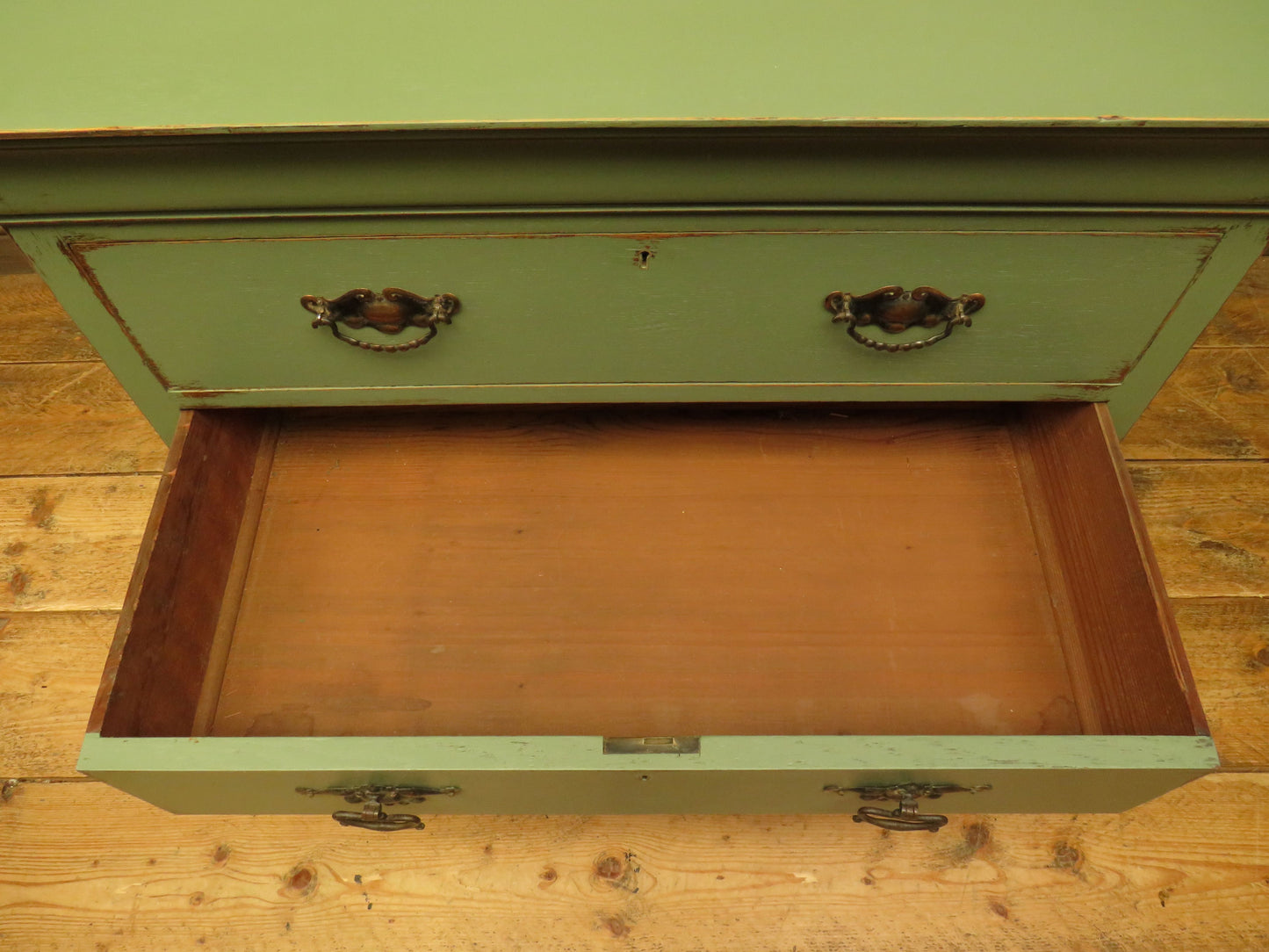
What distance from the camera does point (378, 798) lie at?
0.61 m

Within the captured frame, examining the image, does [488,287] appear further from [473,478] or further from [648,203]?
[473,478]

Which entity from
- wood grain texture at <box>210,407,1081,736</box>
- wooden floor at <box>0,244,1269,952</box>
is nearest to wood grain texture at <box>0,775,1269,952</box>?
wooden floor at <box>0,244,1269,952</box>

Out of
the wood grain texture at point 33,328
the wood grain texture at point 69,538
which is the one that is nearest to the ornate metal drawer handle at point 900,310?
the wood grain texture at point 69,538

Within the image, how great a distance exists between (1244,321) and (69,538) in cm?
194

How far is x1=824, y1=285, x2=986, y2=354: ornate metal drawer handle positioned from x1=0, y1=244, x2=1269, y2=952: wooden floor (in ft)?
1.85

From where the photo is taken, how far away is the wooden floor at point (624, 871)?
794 millimetres

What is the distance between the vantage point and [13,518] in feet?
3.50

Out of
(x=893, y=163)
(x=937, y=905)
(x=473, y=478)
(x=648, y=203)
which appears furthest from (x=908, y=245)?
(x=937, y=905)

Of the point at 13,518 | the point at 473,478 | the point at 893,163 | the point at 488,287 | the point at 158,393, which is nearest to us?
the point at 893,163

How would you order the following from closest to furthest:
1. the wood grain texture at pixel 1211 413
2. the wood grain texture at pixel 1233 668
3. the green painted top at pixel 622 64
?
the green painted top at pixel 622 64
the wood grain texture at pixel 1233 668
the wood grain texture at pixel 1211 413

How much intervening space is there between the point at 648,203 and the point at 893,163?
0.19m

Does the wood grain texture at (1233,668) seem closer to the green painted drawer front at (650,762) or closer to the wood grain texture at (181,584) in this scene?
the green painted drawer front at (650,762)

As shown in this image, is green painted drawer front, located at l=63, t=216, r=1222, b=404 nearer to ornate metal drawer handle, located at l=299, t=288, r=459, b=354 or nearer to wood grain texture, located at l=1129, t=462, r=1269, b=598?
ornate metal drawer handle, located at l=299, t=288, r=459, b=354

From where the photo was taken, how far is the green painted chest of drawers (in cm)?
55
